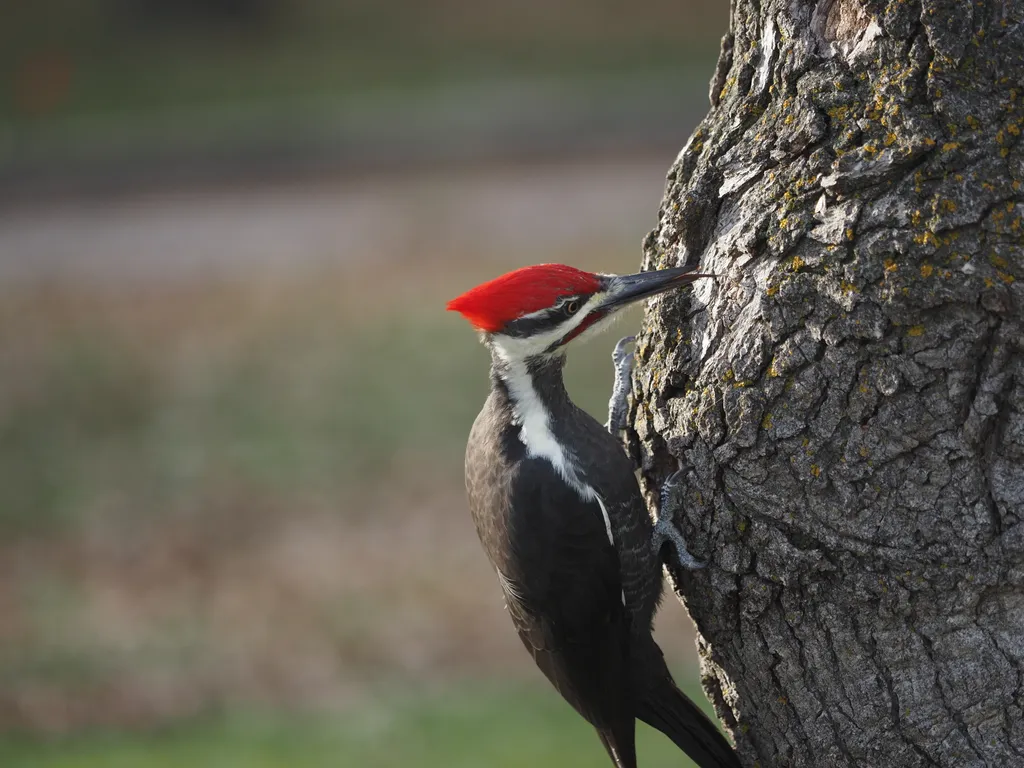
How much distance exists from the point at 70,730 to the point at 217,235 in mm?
7267

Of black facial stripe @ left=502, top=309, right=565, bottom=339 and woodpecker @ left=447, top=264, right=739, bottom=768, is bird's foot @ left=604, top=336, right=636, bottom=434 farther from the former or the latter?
black facial stripe @ left=502, top=309, right=565, bottom=339

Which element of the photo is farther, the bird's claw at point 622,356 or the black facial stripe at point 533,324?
the bird's claw at point 622,356

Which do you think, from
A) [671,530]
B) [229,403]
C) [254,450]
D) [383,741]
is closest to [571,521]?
[671,530]

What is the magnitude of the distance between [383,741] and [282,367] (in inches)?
166

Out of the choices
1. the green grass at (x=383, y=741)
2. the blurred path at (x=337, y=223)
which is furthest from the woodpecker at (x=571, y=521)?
the blurred path at (x=337, y=223)

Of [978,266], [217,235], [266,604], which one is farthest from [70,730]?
[217,235]

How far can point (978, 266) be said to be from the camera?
221cm

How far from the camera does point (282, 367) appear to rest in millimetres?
9406

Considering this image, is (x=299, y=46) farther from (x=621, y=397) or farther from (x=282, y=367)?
(x=621, y=397)

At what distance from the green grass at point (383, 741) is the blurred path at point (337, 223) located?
17.3ft

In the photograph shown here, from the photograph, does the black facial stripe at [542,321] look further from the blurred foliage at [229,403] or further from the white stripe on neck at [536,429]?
the blurred foliage at [229,403]

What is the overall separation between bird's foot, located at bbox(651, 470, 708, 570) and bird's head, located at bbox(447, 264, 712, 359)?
0.47m

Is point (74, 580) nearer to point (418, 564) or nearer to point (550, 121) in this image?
point (418, 564)

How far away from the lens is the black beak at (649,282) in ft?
8.79
